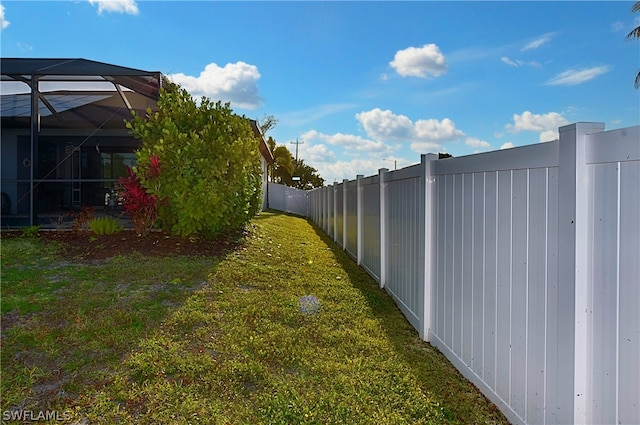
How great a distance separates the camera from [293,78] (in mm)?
11844

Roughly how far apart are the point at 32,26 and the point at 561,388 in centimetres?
961

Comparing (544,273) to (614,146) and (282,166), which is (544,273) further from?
(282,166)

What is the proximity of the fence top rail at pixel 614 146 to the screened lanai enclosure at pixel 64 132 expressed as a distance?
25.2 feet

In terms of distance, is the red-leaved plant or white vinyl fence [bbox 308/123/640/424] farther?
the red-leaved plant

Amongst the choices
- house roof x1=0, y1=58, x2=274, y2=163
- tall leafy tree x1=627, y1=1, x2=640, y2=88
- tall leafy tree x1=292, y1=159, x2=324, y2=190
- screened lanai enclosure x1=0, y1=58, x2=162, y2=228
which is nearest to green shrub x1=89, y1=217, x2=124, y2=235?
screened lanai enclosure x1=0, y1=58, x2=162, y2=228

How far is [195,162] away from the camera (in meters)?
6.08

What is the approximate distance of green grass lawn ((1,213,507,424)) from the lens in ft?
7.48

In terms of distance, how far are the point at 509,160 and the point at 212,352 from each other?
7.87 feet

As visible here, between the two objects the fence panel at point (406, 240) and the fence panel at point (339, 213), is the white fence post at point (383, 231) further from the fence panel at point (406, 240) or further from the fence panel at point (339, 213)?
the fence panel at point (339, 213)

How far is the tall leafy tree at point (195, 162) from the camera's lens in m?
6.05

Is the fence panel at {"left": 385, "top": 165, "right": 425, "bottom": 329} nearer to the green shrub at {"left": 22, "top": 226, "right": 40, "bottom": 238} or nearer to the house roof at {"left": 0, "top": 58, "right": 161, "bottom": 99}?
the house roof at {"left": 0, "top": 58, "right": 161, "bottom": 99}

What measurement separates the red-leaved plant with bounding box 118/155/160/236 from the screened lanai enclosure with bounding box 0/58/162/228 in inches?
98.7

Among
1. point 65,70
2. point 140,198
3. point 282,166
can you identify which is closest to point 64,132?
point 65,70

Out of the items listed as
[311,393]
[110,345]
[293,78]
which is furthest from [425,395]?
[293,78]
